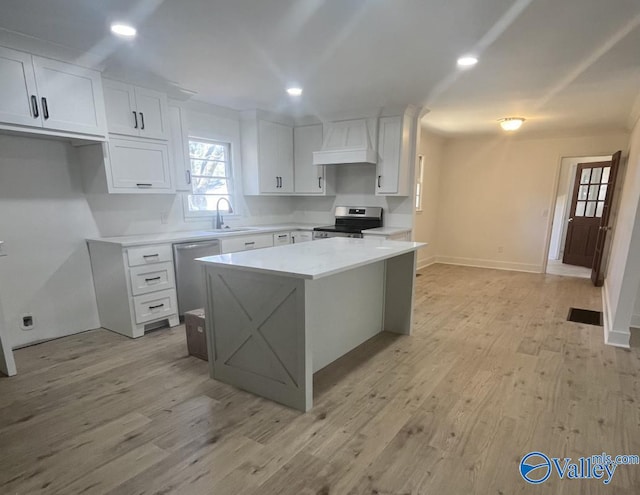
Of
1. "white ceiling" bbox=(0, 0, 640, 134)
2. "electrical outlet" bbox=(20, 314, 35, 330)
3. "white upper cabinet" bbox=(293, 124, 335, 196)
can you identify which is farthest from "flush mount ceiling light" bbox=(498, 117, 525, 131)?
"electrical outlet" bbox=(20, 314, 35, 330)

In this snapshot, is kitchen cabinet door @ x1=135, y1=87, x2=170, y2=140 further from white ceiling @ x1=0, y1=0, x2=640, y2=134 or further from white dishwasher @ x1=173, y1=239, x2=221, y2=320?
white dishwasher @ x1=173, y1=239, x2=221, y2=320

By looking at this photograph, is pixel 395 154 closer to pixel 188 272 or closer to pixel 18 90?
pixel 188 272

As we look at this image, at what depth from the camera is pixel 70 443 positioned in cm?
185

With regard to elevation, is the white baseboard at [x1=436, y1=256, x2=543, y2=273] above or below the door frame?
below

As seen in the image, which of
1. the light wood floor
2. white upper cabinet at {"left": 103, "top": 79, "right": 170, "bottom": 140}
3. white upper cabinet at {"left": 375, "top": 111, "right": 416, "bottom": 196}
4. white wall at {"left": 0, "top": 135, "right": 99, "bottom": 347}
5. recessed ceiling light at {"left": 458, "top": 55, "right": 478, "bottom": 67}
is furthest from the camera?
white upper cabinet at {"left": 375, "top": 111, "right": 416, "bottom": 196}

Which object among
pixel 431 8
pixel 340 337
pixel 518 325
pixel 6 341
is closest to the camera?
pixel 431 8

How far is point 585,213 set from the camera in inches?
261

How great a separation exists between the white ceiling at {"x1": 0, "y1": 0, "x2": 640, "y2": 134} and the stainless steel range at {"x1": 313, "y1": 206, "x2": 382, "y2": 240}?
1641mm

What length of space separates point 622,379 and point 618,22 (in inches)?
97.7

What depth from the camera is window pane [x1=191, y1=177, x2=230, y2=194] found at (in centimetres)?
434

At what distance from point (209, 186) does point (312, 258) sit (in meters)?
2.72

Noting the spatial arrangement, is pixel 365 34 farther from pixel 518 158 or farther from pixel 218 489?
pixel 518 158

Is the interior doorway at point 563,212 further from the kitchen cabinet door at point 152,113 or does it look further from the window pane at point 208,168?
the kitchen cabinet door at point 152,113

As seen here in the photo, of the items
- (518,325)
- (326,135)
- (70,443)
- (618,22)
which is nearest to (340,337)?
(70,443)
